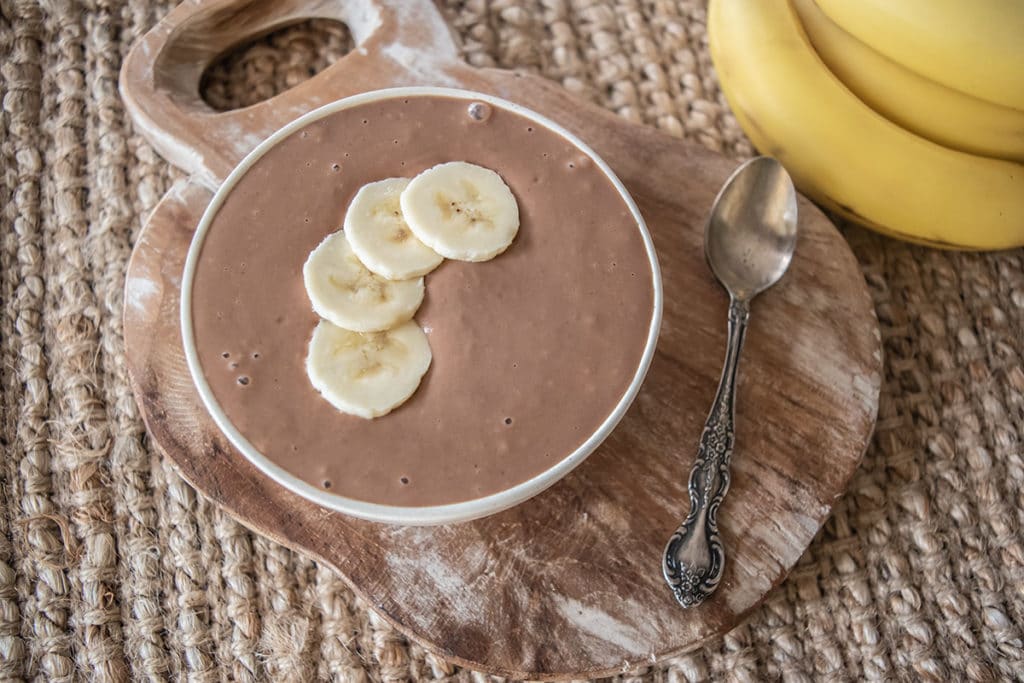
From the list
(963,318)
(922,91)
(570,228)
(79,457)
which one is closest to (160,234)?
(79,457)

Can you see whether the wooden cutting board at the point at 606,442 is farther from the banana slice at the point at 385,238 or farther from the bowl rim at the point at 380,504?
the banana slice at the point at 385,238

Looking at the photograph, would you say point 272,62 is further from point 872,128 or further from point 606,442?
point 872,128

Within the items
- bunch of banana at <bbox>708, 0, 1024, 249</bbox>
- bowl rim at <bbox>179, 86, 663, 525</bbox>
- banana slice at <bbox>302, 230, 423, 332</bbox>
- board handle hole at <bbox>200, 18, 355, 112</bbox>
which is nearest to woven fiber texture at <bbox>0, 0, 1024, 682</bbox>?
board handle hole at <bbox>200, 18, 355, 112</bbox>

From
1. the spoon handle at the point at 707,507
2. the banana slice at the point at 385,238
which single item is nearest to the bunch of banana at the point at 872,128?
the spoon handle at the point at 707,507

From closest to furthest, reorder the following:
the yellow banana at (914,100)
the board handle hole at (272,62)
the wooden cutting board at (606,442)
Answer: the wooden cutting board at (606,442) < the yellow banana at (914,100) < the board handle hole at (272,62)

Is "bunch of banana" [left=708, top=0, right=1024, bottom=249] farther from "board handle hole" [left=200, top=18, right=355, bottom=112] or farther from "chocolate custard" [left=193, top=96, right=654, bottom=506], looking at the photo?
"board handle hole" [left=200, top=18, right=355, bottom=112]

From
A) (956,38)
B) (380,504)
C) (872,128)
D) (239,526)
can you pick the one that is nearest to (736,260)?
(872,128)
